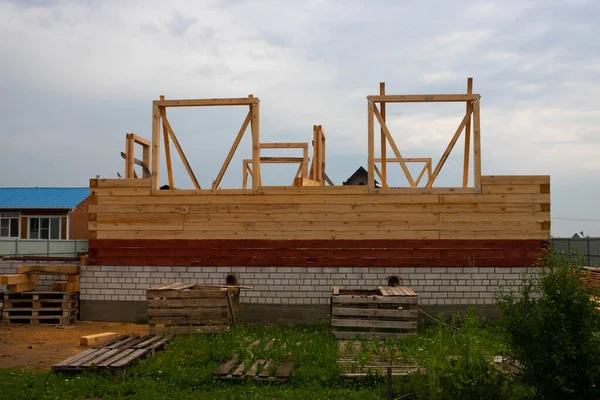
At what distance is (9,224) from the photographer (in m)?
38.8

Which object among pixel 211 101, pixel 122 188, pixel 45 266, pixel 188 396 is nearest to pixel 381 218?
pixel 211 101

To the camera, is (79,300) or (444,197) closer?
(444,197)

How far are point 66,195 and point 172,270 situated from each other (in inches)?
1138

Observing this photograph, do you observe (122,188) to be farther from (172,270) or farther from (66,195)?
(66,195)

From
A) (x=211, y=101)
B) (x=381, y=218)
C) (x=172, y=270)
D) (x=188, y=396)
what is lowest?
(x=188, y=396)

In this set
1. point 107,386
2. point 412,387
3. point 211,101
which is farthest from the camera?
point 211,101

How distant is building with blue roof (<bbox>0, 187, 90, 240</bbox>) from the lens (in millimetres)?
38125

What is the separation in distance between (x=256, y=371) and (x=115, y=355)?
2.53m

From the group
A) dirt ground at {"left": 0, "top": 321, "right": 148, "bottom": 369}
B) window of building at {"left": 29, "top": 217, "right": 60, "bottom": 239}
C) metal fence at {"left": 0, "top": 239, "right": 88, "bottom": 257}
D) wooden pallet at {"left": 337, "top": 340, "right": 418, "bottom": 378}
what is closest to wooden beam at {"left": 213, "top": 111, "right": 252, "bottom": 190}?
dirt ground at {"left": 0, "top": 321, "right": 148, "bottom": 369}

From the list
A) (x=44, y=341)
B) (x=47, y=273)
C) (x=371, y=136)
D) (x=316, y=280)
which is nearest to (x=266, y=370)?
(x=316, y=280)

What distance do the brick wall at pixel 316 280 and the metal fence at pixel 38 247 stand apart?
9832 mm

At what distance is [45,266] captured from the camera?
1475 cm

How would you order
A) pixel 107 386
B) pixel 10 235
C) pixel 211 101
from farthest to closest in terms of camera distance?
1. pixel 10 235
2. pixel 211 101
3. pixel 107 386

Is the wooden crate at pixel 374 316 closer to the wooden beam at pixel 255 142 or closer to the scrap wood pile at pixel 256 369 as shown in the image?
the scrap wood pile at pixel 256 369
